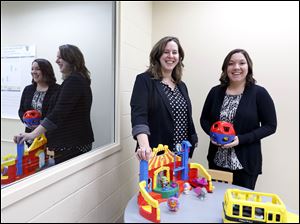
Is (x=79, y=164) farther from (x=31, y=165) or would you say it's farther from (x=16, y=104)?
(x=16, y=104)

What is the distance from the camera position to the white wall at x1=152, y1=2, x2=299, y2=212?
76.0 inches

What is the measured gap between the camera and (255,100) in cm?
145

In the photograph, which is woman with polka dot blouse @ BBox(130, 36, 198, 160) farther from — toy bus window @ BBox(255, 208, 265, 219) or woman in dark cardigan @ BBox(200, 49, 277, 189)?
toy bus window @ BBox(255, 208, 265, 219)

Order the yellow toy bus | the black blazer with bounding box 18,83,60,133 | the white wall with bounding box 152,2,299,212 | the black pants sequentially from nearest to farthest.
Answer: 1. the yellow toy bus
2. the black blazer with bounding box 18,83,60,133
3. the black pants
4. the white wall with bounding box 152,2,299,212

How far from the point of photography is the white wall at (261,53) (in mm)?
1930

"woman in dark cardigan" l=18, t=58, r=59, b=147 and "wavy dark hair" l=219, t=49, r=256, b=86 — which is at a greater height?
"wavy dark hair" l=219, t=49, r=256, b=86

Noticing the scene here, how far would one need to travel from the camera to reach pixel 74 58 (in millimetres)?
1367

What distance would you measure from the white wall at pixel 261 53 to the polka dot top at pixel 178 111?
32.1 inches

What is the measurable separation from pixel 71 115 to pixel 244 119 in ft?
3.38

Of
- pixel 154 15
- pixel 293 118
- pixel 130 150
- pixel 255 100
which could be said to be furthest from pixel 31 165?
pixel 293 118

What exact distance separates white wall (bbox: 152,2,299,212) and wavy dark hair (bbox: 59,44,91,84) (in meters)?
1.06

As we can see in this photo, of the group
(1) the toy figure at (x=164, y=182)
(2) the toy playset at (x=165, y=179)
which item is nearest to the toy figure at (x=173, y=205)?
(2) the toy playset at (x=165, y=179)

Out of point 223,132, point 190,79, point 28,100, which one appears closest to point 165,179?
point 223,132

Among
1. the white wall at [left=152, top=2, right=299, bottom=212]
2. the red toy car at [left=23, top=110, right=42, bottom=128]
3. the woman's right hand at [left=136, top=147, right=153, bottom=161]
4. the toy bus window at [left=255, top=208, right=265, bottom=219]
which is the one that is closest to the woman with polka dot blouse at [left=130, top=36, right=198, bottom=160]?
the woman's right hand at [left=136, top=147, right=153, bottom=161]
